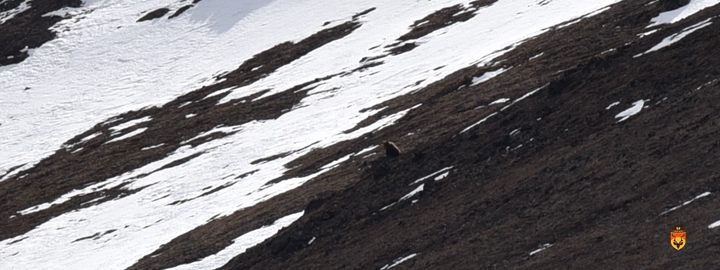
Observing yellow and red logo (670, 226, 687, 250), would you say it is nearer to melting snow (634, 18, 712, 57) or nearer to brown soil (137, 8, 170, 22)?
melting snow (634, 18, 712, 57)

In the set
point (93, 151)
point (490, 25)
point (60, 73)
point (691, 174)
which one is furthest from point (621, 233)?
point (60, 73)

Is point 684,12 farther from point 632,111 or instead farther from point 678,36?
point 632,111

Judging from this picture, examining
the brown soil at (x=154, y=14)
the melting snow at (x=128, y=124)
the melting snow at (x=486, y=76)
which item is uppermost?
the brown soil at (x=154, y=14)

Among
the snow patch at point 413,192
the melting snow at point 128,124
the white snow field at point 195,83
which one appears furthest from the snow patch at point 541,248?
the melting snow at point 128,124

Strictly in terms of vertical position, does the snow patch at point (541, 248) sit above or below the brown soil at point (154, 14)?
above

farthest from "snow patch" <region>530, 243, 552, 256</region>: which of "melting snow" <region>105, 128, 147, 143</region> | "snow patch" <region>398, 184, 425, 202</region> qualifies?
"melting snow" <region>105, 128, 147, 143</region>

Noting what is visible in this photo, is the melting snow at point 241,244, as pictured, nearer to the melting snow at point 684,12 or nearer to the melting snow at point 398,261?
the melting snow at point 398,261
